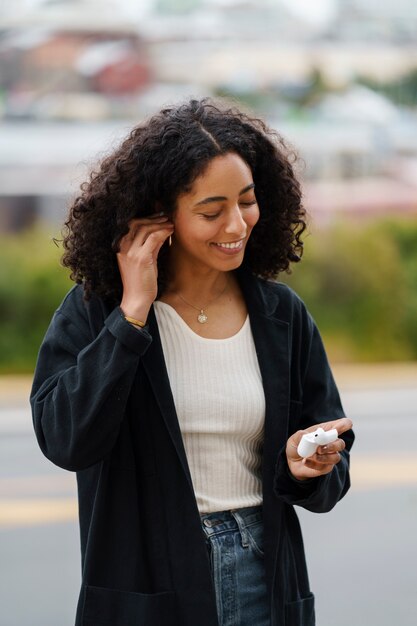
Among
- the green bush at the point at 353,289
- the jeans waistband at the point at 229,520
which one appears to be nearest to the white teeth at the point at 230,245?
the jeans waistband at the point at 229,520

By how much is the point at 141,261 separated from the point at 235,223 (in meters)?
0.17

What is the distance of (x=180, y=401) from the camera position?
1892mm

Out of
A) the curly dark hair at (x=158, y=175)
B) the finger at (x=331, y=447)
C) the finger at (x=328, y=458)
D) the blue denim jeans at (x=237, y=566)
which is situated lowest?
the blue denim jeans at (x=237, y=566)

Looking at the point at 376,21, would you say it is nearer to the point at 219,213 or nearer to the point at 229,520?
the point at 219,213

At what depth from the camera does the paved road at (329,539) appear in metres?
4.31

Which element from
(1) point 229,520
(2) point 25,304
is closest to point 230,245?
(1) point 229,520

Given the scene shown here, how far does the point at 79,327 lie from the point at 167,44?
13.2m

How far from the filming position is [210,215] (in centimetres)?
186

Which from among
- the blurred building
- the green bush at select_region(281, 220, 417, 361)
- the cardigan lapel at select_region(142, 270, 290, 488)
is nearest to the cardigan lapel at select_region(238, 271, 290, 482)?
the cardigan lapel at select_region(142, 270, 290, 488)

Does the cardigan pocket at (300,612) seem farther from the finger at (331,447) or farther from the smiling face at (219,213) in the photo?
the smiling face at (219,213)

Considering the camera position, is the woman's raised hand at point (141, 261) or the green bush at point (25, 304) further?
the green bush at point (25, 304)

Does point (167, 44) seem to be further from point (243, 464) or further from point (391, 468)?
point (243, 464)

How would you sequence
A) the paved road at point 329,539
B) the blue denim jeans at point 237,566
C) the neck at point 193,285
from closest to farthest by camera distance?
1. the blue denim jeans at point 237,566
2. the neck at point 193,285
3. the paved road at point 329,539

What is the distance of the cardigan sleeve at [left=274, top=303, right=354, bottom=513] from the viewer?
190 cm
